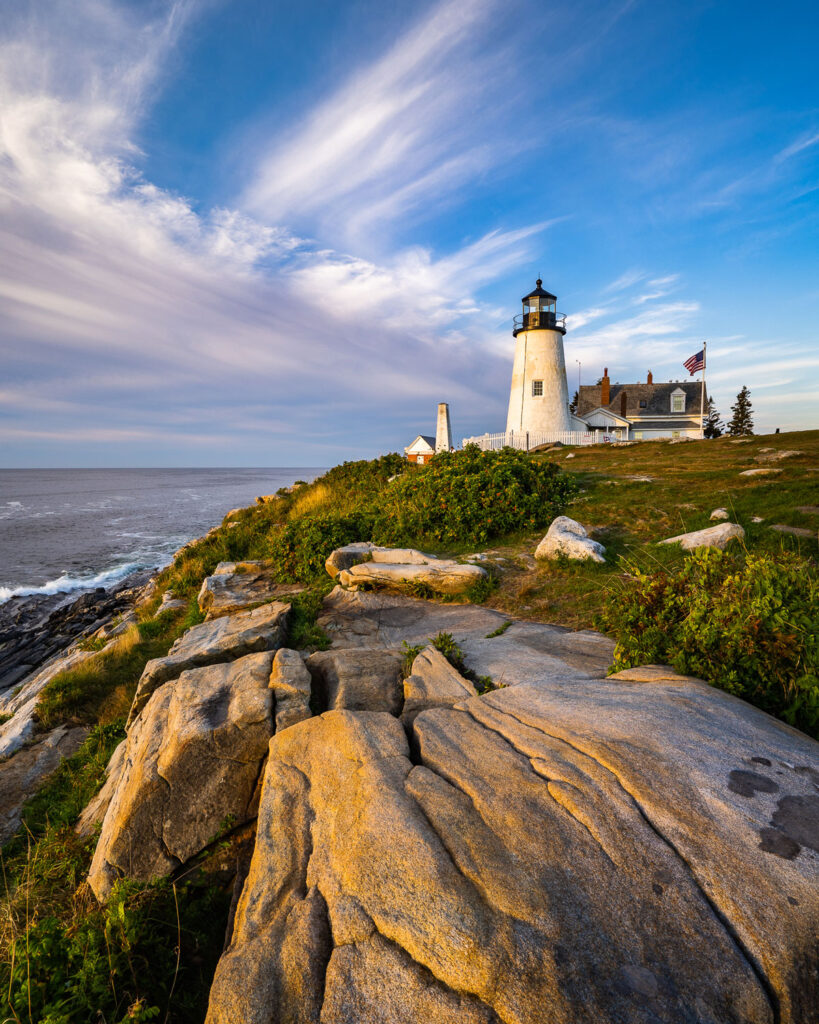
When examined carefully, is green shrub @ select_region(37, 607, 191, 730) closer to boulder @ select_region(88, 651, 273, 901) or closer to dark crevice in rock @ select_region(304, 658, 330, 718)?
boulder @ select_region(88, 651, 273, 901)

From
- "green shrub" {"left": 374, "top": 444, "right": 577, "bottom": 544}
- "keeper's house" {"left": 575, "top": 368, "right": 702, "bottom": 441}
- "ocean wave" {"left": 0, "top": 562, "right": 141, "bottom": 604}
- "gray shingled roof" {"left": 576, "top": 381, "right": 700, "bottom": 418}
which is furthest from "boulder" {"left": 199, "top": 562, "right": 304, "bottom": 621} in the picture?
"gray shingled roof" {"left": 576, "top": 381, "right": 700, "bottom": 418}

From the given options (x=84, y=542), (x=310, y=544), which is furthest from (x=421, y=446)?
(x=310, y=544)

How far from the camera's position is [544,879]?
262cm

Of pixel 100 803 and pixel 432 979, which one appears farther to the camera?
pixel 100 803

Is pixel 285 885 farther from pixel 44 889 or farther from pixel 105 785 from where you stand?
pixel 105 785

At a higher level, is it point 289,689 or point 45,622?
point 289,689

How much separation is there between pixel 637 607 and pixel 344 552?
664 centimetres

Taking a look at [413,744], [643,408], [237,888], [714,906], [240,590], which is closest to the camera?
[714,906]

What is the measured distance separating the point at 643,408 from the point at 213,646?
56626 mm

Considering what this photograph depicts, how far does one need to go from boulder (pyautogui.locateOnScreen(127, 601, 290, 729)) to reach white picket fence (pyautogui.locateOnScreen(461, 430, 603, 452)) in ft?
88.9

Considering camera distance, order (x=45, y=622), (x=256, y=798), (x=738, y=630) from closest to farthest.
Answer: (x=738, y=630) < (x=256, y=798) < (x=45, y=622)

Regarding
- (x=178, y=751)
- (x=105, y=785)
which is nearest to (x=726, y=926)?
(x=178, y=751)

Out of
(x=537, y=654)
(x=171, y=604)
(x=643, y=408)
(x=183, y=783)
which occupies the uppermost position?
(x=643, y=408)

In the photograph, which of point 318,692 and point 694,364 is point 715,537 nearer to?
point 318,692
